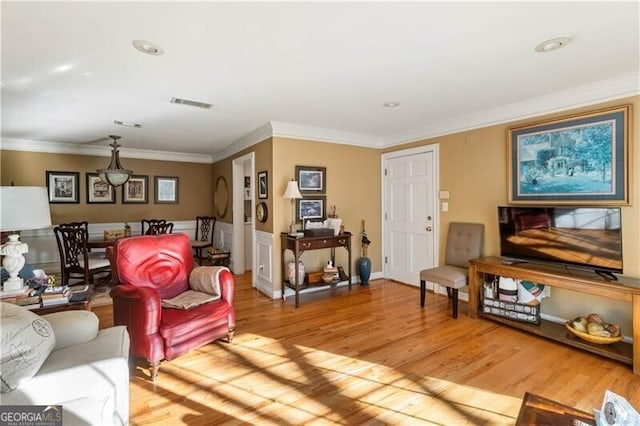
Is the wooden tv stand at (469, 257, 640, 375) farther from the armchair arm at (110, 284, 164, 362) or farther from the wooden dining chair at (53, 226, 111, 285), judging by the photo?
the wooden dining chair at (53, 226, 111, 285)

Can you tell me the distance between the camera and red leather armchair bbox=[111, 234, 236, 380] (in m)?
2.28

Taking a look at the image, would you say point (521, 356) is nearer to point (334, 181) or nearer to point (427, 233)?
point (427, 233)

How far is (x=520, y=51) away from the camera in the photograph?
2215 millimetres

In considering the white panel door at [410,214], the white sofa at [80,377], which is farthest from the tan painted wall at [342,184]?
the white sofa at [80,377]

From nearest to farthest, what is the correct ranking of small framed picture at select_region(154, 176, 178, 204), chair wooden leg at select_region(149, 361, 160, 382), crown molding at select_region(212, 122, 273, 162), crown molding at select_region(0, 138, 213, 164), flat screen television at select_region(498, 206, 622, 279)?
chair wooden leg at select_region(149, 361, 160, 382)
flat screen television at select_region(498, 206, 622, 279)
crown molding at select_region(212, 122, 273, 162)
crown molding at select_region(0, 138, 213, 164)
small framed picture at select_region(154, 176, 178, 204)

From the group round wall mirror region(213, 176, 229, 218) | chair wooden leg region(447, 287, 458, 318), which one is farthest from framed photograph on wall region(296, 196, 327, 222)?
round wall mirror region(213, 176, 229, 218)

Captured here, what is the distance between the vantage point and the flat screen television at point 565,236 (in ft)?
8.41

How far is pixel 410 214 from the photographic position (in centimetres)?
Answer: 457

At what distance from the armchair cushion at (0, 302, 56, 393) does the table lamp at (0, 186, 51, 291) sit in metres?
0.88

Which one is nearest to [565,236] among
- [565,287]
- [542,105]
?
[565,287]

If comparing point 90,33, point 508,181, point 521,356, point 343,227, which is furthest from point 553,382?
point 90,33

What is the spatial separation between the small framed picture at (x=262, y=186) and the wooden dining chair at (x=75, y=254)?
222cm

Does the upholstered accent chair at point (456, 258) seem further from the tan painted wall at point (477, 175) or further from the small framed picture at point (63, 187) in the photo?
the small framed picture at point (63, 187)

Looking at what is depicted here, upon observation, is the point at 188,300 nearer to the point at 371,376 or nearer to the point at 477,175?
the point at 371,376
